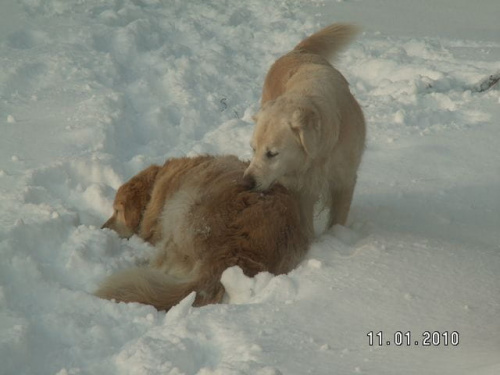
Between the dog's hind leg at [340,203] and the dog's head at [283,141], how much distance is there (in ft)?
1.34

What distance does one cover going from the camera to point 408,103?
678 cm

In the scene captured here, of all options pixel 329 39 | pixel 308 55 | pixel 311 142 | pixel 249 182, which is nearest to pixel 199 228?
pixel 249 182

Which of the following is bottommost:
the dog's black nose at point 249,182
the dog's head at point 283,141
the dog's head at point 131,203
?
the dog's head at point 131,203

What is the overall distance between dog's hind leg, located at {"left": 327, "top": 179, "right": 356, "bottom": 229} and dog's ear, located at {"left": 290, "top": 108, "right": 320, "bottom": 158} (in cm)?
49

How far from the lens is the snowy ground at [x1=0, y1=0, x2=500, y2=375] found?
3.00m

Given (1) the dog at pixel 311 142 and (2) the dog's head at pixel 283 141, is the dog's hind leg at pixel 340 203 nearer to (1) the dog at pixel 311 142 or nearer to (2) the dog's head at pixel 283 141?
(1) the dog at pixel 311 142

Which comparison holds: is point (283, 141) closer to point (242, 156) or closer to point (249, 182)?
point (249, 182)

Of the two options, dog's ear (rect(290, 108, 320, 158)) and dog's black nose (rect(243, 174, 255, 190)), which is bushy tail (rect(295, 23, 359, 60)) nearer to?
dog's ear (rect(290, 108, 320, 158))

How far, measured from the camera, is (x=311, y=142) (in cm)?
414

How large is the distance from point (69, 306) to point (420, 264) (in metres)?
1.98

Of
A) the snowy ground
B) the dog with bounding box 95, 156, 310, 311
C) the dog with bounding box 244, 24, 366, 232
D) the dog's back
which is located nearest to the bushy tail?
the dog's back

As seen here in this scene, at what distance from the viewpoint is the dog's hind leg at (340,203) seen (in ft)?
14.8

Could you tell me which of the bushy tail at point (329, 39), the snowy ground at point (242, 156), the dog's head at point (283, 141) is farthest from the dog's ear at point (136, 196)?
the bushy tail at point (329, 39)

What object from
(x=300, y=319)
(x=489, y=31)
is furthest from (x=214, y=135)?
(x=489, y=31)
